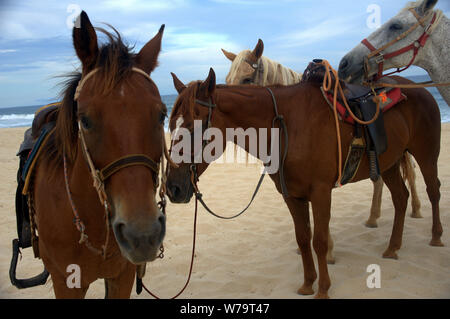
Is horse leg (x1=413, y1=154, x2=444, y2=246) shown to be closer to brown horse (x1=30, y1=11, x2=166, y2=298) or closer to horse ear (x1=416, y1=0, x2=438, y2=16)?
horse ear (x1=416, y1=0, x2=438, y2=16)

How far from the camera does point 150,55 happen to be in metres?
1.42

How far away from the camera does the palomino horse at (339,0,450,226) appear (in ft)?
8.28

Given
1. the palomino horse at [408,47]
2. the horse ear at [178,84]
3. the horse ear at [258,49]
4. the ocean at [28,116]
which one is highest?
the ocean at [28,116]

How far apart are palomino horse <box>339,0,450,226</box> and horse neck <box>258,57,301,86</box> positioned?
41.3 inches

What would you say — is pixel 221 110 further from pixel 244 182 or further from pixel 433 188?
pixel 244 182

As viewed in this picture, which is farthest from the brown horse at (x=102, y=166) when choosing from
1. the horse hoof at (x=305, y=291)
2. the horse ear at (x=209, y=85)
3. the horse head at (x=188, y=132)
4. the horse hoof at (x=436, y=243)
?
the horse hoof at (x=436, y=243)

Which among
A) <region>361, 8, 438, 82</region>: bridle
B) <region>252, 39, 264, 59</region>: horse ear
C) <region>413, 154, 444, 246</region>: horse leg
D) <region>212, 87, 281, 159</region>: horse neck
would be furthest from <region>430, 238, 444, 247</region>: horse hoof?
<region>252, 39, 264, 59</region>: horse ear

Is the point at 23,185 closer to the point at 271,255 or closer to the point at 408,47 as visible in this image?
the point at 271,255

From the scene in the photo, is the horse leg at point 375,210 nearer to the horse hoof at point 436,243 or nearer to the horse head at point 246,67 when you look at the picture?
the horse hoof at point 436,243

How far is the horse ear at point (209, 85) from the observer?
92.2 inches

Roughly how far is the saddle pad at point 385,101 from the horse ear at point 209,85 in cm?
101

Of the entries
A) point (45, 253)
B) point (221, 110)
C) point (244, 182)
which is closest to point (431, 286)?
point (221, 110)

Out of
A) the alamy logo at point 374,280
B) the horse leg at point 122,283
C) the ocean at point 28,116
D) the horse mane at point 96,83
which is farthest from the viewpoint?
the ocean at point 28,116

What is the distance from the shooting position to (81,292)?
1.69 m
